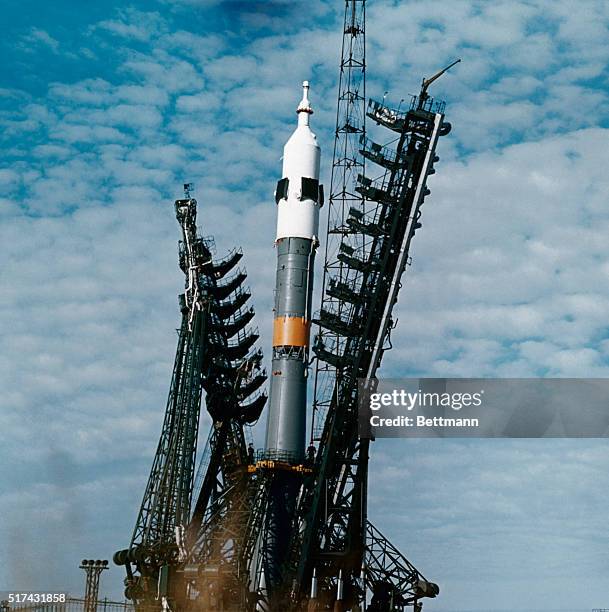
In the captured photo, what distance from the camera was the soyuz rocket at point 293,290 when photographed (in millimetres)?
74250

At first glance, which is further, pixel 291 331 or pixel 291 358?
pixel 291 331

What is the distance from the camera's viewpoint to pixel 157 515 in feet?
254

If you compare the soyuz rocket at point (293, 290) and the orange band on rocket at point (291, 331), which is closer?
the soyuz rocket at point (293, 290)

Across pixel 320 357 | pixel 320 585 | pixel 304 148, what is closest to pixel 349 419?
pixel 320 357

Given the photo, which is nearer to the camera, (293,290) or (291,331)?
(291,331)

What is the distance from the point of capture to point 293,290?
251 feet

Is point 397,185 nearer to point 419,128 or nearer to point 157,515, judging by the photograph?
point 419,128

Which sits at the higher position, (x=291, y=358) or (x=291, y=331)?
(x=291, y=331)

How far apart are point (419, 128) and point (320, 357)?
16.8 metres

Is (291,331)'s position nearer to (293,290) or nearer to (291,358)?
(291,358)

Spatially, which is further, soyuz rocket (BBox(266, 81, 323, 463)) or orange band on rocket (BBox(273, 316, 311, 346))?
orange band on rocket (BBox(273, 316, 311, 346))

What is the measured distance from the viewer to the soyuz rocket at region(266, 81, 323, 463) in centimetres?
7425

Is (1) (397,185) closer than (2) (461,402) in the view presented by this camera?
No

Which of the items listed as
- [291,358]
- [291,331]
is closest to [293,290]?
[291,331]
